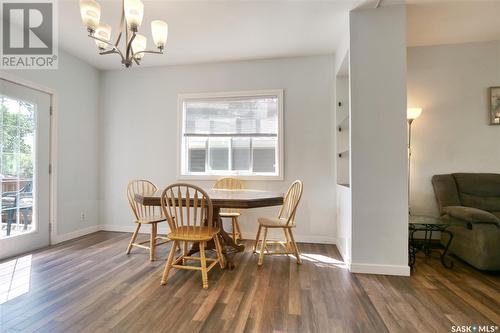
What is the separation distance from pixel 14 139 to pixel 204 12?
8.63 feet

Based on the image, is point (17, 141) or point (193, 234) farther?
point (17, 141)

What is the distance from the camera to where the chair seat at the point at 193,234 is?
2.05 metres

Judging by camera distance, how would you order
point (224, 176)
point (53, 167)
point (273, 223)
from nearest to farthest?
1. point (273, 223)
2. point (53, 167)
3. point (224, 176)

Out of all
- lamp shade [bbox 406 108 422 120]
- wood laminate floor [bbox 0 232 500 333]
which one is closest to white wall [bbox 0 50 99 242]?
wood laminate floor [bbox 0 232 500 333]

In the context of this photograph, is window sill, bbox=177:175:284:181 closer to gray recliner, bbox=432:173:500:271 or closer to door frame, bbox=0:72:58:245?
door frame, bbox=0:72:58:245

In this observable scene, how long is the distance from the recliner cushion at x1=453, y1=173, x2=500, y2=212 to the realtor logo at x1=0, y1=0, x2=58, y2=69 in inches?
196

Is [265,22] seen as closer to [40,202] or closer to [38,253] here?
[40,202]

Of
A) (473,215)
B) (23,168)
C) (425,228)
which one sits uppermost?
(23,168)

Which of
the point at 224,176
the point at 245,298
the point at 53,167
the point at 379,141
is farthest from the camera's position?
the point at 224,176

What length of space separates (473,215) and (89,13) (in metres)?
3.77

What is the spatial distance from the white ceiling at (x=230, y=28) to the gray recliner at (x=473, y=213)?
7.53 ft

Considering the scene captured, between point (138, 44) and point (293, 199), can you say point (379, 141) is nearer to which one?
point (293, 199)

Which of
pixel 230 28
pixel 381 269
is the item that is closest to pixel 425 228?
pixel 381 269

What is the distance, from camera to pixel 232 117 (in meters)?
3.60
